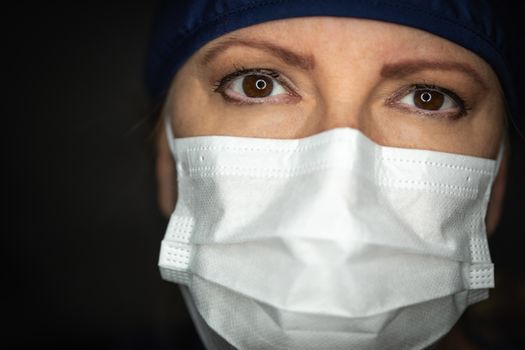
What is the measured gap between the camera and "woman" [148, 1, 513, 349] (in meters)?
1.09

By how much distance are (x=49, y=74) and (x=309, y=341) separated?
1.94 metres

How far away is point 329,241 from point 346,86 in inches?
12.3

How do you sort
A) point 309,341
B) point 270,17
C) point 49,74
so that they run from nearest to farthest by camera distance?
point 309,341 → point 270,17 → point 49,74

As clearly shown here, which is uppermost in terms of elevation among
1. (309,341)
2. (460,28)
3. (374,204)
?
(460,28)

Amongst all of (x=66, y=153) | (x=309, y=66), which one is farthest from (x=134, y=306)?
(x=309, y=66)

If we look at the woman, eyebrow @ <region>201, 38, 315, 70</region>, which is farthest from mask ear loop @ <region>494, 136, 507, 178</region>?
eyebrow @ <region>201, 38, 315, 70</region>

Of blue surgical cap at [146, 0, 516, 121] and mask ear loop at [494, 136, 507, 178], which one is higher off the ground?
blue surgical cap at [146, 0, 516, 121]

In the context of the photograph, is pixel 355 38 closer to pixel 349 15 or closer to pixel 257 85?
pixel 349 15

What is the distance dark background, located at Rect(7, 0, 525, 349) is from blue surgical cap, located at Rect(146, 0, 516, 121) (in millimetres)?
1143

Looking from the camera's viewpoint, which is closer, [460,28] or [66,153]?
[460,28]

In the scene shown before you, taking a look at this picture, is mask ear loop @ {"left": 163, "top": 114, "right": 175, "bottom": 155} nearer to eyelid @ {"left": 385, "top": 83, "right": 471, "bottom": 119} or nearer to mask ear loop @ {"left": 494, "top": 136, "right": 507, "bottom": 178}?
eyelid @ {"left": 385, "top": 83, "right": 471, "bottom": 119}

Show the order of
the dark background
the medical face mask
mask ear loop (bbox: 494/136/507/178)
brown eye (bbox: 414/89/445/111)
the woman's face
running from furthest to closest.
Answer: the dark background < mask ear loop (bbox: 494/136/507/178) < brown eye (bbox: 414/89/445/111) < the woman's face < the medical face mask

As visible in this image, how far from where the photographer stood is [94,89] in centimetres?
261

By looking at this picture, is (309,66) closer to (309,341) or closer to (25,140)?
(309,341)
